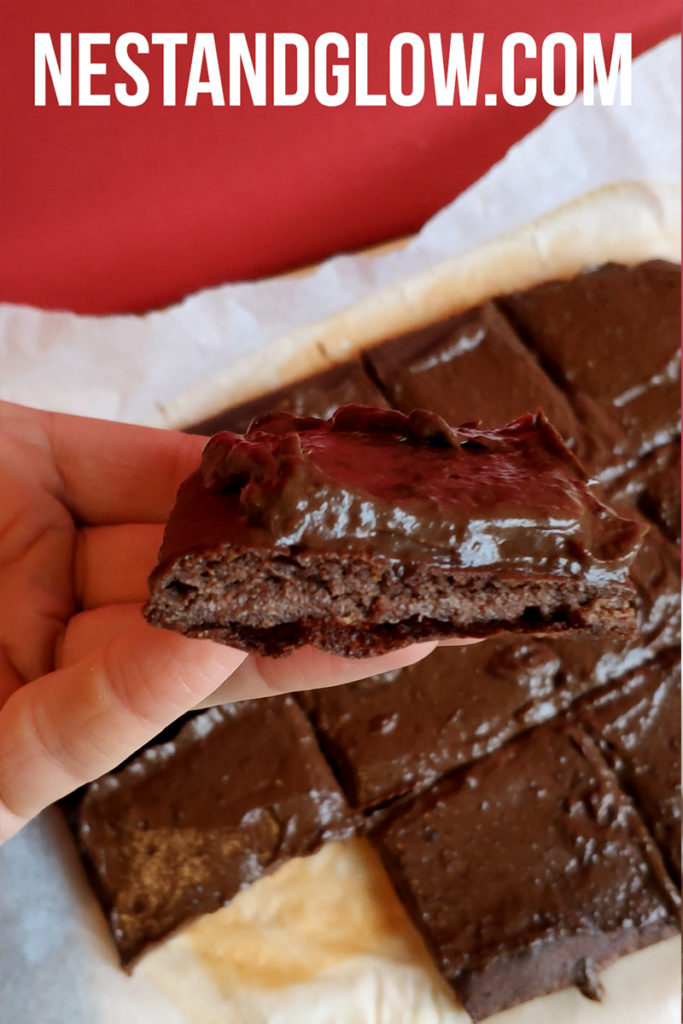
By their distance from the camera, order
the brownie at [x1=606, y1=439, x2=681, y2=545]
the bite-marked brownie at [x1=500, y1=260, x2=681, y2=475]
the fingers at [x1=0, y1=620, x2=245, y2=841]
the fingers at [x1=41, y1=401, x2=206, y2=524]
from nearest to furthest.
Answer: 1. the fingers at [x1=0, y1=620, x2=245, y2=841]
2. the fingers at [x1=41, y1=401, x2=206, y2=524]
3. the brownie at [x1=606, y1=439, x2=681, y2=545]
4. the bite-marked brownie at [x1=500, y1=260, x2=681, y2=475]

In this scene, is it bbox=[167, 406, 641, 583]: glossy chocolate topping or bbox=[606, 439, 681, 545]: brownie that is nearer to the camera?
bbox=[167, 406, 641, 583]: glossy chocolate topping

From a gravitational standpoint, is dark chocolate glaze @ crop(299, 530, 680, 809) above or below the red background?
below

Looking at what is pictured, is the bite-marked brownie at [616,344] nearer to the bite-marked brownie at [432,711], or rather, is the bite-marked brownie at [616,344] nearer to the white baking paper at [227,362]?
the white baking paper at [227,362]

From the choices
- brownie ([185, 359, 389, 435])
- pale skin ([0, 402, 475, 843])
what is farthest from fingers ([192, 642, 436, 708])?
brownie ([185, 359, 389, 435])

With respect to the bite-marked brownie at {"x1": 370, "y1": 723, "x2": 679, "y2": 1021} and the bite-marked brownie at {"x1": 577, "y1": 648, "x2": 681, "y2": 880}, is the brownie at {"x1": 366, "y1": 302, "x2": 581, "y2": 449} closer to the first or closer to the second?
the bite-marked brownie at {"x1": 577, "y1": 648, "x2": 681, "y2": 880}

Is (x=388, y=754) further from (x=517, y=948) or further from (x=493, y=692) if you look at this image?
(x=517, y=948)

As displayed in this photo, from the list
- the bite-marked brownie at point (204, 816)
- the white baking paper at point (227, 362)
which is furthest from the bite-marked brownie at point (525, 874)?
the bite-marked brownie at point (204, 816)

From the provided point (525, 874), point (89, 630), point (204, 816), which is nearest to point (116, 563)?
point (89, 630)
